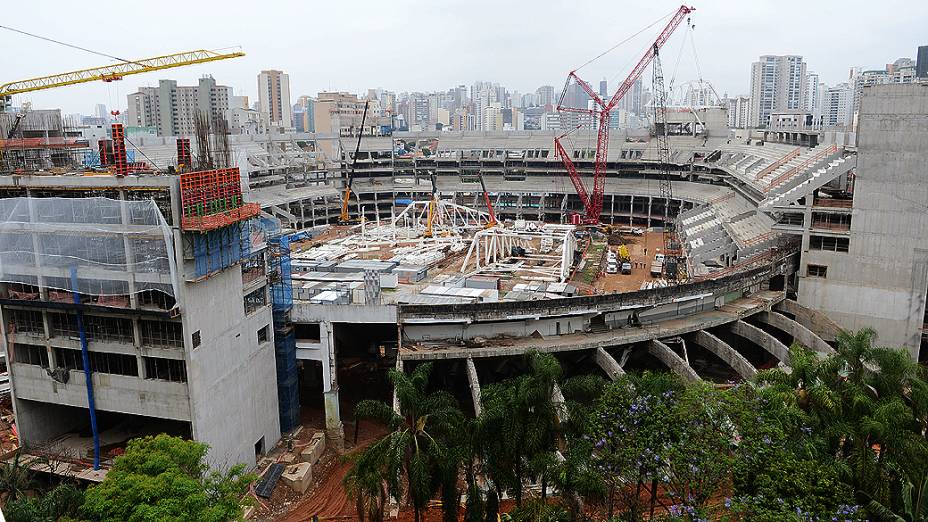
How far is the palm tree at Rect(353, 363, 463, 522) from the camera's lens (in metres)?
22.9

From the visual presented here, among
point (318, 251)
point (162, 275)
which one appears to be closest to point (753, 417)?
point (162, 275)

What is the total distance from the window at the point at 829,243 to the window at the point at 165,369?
135ft

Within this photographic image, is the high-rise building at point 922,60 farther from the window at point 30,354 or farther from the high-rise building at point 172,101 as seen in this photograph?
the high-rise building at point 172,101

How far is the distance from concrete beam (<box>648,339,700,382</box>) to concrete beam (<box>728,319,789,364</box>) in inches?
212

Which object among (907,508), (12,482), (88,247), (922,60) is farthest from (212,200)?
(922,60)

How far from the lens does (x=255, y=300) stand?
35.9m

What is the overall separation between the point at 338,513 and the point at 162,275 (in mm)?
13220

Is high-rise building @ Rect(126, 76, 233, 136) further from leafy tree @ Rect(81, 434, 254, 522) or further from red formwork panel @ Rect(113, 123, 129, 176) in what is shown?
leafy tree @ Rect(81, 434, 254, 522)

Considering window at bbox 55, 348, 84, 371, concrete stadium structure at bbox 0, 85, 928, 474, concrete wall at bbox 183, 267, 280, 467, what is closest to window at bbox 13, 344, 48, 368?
concrete stadium structure at bbox 0, 85, 928, 474

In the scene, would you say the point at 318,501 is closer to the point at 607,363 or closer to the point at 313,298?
the point at 313,298

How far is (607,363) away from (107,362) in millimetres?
26684

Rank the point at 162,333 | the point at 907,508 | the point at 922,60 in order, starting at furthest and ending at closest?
the point at 922,60
the point at 162,333
the point at 907,508

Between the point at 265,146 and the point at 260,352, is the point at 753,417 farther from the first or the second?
the point at 265,146

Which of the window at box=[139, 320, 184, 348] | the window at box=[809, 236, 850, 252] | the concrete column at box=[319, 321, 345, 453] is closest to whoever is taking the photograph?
the window at box=[139, 320, 184, 348]
